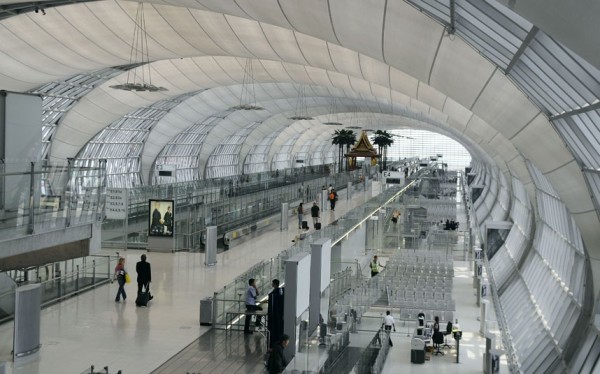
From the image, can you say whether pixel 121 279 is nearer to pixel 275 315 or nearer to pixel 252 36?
pixel 275 315

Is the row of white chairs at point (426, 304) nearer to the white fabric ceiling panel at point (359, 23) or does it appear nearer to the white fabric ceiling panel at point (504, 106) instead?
the white fabric ceiling panel at point (504, 106)

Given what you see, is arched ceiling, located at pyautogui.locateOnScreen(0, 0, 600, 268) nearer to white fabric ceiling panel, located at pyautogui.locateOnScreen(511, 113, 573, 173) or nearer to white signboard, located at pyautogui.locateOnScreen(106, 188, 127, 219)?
white fabric ceiling panel, located at pyautogui.locateOnScreen(511, 113, 573, 173)

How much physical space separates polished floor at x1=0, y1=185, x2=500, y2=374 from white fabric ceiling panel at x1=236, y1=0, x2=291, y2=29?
8785 millimetres

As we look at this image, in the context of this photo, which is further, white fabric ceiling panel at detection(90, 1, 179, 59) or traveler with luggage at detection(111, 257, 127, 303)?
white fabric ceiling panel at detection(90, 1, 179, 59)

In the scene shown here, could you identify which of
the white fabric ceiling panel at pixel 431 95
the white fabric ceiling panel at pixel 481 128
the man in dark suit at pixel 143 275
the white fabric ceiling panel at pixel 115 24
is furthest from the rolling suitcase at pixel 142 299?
the white fabric ceiling panel at pixel 115 24

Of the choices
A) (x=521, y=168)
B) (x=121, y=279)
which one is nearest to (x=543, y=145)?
(x=121, y=279)

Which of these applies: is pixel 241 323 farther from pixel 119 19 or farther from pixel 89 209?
pixel 119 19

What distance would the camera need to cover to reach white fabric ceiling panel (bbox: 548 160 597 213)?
18.1 m

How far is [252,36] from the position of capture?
4038 cm

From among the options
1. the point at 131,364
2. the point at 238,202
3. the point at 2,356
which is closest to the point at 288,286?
the point at 131,364

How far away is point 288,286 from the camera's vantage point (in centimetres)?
1330

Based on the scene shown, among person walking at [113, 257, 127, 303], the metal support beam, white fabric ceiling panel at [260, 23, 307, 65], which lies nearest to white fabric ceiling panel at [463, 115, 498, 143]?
white fabric ceiling panel at [260, 23, 307, 65]

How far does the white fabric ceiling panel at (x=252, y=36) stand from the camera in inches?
1518

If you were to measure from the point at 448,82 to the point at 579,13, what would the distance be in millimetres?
16603
